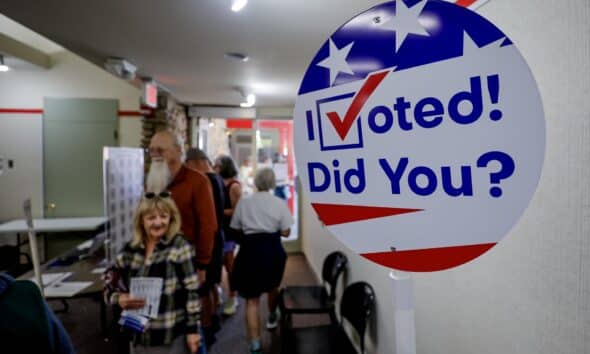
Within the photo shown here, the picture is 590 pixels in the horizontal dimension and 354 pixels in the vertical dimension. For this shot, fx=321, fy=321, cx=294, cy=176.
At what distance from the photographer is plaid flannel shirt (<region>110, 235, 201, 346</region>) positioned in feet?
4.82

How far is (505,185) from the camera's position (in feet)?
1.78

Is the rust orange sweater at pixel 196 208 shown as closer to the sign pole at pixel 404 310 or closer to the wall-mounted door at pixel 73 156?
the sign pole at pixel 404 310

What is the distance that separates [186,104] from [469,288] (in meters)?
4.76

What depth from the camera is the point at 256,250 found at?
97.4 inches

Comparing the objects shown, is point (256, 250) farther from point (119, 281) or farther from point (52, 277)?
point (52, 277)

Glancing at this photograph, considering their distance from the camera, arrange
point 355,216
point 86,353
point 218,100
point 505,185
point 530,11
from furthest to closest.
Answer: point 218,100 → point 86,353 → point 530,11 → point 355,216 → point 505,185

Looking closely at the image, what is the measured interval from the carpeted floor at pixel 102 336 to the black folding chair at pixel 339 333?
28.1 inches

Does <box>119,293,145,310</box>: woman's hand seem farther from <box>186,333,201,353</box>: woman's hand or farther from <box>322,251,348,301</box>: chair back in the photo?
<box>322,251,348,301</box>: chair back

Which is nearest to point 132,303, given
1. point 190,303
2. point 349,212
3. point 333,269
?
point 190,303

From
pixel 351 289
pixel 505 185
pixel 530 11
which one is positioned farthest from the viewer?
pixel 351 289

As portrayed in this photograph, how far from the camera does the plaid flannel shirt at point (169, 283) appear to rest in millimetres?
1468

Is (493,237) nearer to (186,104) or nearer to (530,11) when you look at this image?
(530,11)

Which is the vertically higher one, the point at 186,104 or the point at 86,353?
the point at 186,104

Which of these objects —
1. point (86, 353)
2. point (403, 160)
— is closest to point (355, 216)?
point (403, 160)
